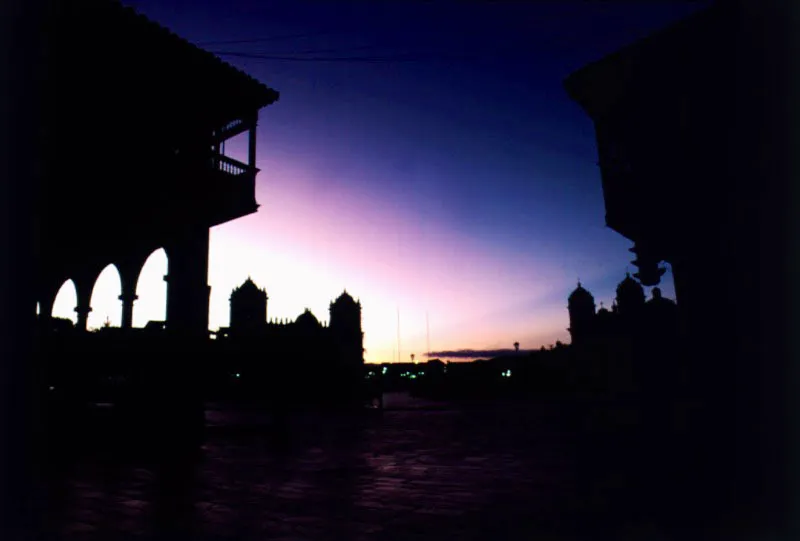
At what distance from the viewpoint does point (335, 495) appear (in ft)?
16.0

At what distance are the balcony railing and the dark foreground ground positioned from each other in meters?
5.68

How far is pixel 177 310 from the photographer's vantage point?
35.7ft

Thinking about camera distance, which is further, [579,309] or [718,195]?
[579,309]

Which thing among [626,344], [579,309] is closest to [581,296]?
[579,309]

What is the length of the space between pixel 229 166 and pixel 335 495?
8.24 m

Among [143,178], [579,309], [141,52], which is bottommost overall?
[143,178]

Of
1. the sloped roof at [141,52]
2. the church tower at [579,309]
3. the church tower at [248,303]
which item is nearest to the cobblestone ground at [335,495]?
the sloped roof at [141,52]

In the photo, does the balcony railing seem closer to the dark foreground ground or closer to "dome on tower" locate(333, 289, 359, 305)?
the dark foreground ground

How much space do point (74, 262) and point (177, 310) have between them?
6.30 m

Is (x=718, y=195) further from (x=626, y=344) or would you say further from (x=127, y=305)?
(x=626, y=344)

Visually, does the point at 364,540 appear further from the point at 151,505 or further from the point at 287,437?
the point at 287,437

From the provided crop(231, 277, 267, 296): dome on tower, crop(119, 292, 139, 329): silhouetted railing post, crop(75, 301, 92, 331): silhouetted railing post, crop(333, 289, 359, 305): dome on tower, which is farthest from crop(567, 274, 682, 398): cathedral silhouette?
crop(231, 277, 267, 296): dome on tower

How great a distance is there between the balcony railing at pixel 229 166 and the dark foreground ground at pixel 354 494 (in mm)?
5685

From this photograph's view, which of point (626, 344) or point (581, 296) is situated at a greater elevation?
point (581, 296)
